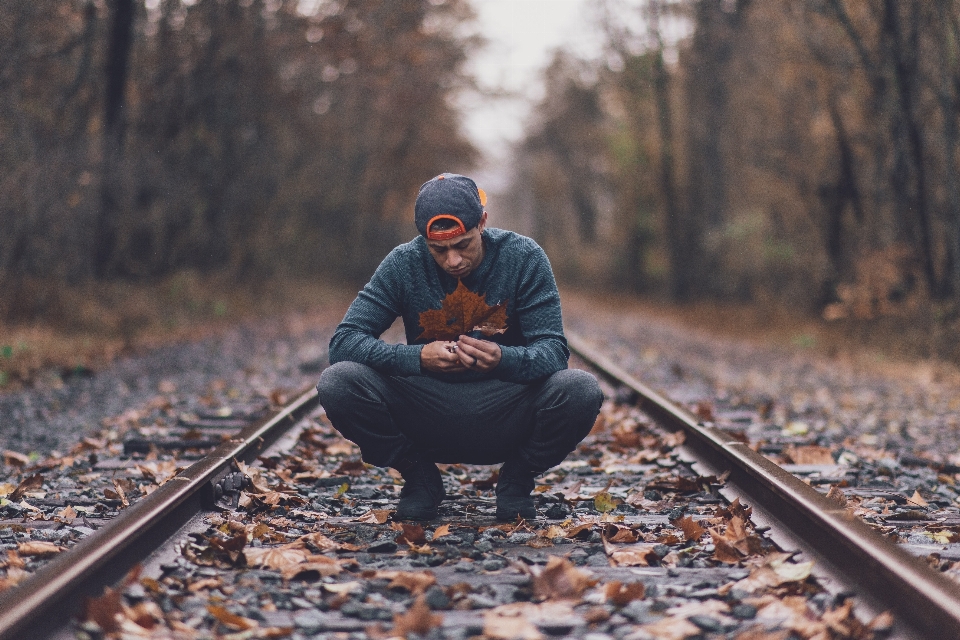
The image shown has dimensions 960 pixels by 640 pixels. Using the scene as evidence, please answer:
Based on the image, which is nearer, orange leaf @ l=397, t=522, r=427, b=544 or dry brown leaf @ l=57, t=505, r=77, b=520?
orange leaf @ l=397, t=522, r=427, b=544

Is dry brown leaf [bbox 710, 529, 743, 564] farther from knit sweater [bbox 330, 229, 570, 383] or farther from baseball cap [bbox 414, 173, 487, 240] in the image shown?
baseball cap [bbox 414, 173, 487, 240]

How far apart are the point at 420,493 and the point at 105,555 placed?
134 cm

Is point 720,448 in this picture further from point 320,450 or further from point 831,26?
point 831,26

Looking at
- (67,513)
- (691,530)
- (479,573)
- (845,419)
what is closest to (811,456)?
(691,530)

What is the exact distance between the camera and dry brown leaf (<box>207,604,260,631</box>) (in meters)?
2.71

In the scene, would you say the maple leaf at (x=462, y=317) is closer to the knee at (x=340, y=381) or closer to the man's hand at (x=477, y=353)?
the man's hand at (x=477, y=353)

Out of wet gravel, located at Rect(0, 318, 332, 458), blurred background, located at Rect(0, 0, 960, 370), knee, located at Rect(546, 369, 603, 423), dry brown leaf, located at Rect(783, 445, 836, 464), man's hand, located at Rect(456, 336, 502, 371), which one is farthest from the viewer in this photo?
blurred background, located at Rect(0, 0, 960, 370)

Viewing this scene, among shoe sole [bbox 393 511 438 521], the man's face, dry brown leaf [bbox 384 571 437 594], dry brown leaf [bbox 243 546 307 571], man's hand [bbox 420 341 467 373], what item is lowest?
shoe sole [bbox 393 511 438 521]

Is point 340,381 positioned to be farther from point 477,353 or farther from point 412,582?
point 412,582

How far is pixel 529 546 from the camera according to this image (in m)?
3.55

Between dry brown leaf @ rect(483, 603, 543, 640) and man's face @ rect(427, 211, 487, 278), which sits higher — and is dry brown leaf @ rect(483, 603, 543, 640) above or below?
below

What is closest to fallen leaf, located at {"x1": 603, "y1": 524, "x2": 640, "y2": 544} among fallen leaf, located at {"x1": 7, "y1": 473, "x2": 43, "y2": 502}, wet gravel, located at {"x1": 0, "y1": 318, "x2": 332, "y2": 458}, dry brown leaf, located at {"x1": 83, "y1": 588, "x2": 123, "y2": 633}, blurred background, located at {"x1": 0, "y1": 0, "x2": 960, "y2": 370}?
dry brown leaf, located at {"x1": 83, "y1": 588, "x2": 123, "y2": 633}

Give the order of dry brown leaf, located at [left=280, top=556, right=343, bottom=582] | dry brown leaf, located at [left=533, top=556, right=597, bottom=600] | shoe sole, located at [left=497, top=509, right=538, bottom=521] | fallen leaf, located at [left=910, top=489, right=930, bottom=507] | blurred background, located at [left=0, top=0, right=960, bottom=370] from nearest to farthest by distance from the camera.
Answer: dry brown leaf, located at [left=533, top=556, right=597, bottom=600]
dry brown leaf, located at [left=280, top=556, right=343, bottom=582]
shoe sole, located at [left=497, top=509, right=538, bottom=521]
fallen leaf, located at [left=910, top=489, right=930, bottom=507]
blurred background, located at [left=0, top=0, right=960, bottom=370]

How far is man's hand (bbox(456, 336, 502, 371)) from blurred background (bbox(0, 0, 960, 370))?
7.40m
